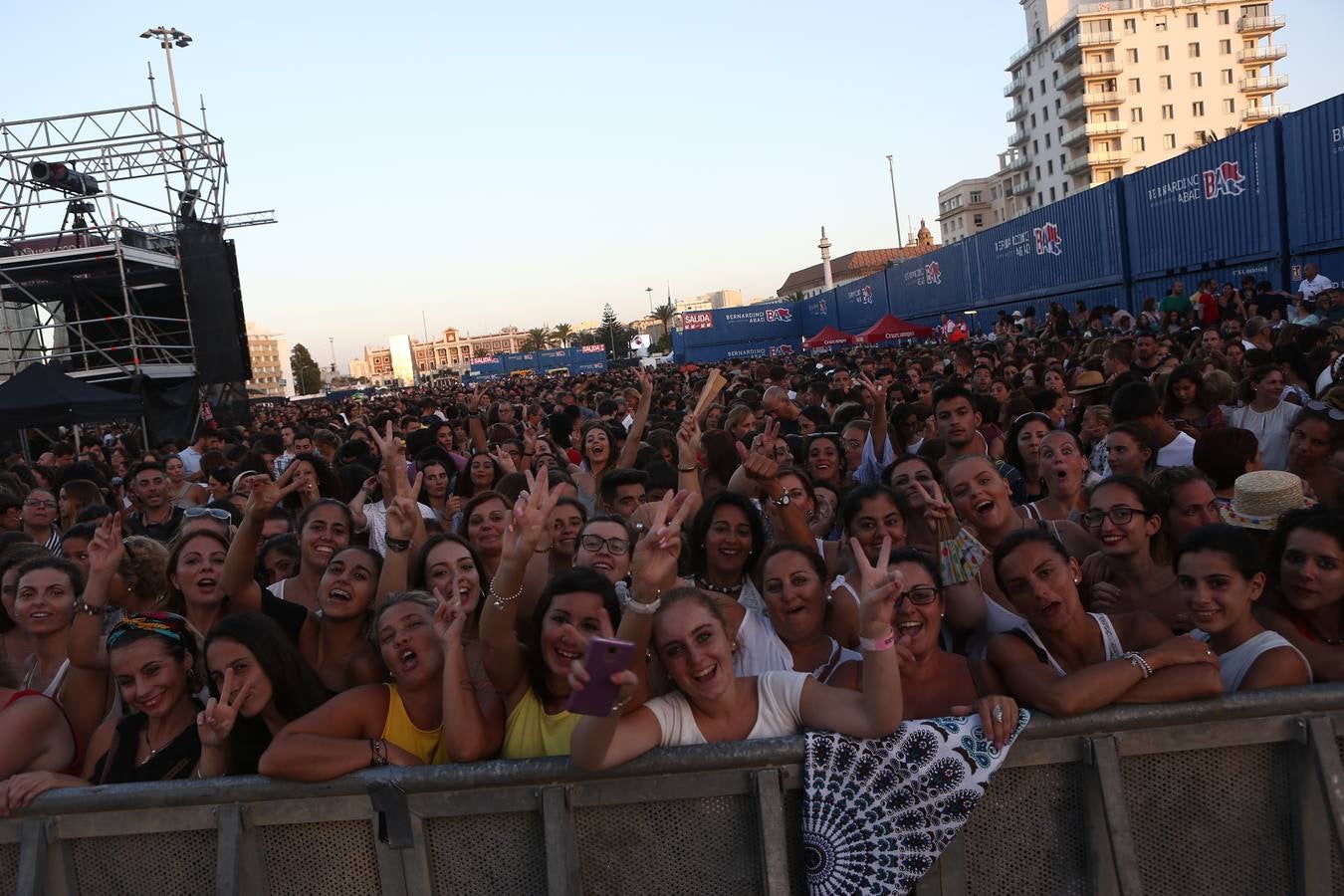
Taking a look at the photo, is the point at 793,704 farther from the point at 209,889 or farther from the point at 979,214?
the point at 979,214

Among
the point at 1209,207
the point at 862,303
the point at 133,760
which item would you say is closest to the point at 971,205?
the point at 862,303

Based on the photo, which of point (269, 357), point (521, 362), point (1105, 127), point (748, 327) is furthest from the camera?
point (269, 357)

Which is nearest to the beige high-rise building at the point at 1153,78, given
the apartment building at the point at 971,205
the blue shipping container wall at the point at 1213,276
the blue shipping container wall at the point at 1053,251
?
the apartment building at the point at 971,205

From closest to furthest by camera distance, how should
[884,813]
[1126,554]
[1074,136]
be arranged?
[884,813] → [1126,554] → [1074,136]

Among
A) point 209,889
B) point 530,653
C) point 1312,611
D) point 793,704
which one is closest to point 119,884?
point 209,889

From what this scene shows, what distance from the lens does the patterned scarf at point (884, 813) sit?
2543mm

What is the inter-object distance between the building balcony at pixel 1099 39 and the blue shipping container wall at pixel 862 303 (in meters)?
49.3

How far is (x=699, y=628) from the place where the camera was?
2842mm

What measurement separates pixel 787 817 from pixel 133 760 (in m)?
2.10

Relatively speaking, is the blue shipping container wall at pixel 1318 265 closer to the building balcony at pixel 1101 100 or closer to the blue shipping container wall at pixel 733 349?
the blue shipping container wall at pixel 733 349

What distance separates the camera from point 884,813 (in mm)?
2566

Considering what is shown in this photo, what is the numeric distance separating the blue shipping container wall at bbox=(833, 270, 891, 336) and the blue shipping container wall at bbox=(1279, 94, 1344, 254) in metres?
22.4

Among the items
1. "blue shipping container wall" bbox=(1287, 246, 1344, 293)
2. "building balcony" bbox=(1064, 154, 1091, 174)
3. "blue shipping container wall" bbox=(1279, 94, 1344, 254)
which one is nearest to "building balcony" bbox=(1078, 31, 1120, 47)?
"building balcony" bbox=(1064, 154, 1091, 174)

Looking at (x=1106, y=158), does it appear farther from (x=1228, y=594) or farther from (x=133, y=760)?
(x=133, y=760)
